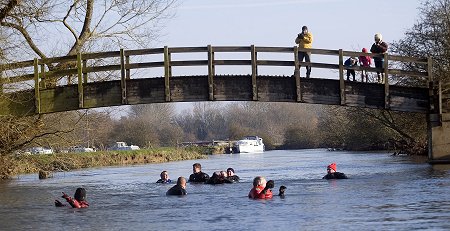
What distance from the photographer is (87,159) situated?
186ft

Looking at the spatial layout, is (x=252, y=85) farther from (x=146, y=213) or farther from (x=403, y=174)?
(x=146, y=213)

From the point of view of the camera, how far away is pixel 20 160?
39.3 meters

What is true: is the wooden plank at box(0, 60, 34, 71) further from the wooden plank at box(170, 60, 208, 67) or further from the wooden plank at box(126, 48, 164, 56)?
the wooden plank at box(170, 60, 208, 67)

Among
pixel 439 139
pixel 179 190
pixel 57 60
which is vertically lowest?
pixel 179 190

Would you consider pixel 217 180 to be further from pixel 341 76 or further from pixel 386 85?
pixel 386 85

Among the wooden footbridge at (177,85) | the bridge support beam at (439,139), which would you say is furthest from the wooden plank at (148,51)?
the bridge support beam at (439,139)

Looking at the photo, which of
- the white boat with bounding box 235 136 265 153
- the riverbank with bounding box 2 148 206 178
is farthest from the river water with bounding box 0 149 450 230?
the white boat with bounding box 235 136 265 153

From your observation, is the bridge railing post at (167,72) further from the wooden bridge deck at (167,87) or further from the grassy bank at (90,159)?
the grassy bank at (90,159)

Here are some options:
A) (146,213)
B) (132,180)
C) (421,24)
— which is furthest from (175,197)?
(421,24)

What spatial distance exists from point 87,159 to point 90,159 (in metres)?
0.26

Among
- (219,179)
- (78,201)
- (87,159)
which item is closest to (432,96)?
(219,179)

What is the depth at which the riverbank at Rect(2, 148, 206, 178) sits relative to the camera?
1592 inches

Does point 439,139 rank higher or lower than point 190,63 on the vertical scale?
lower

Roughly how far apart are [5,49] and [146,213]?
1272 cm
